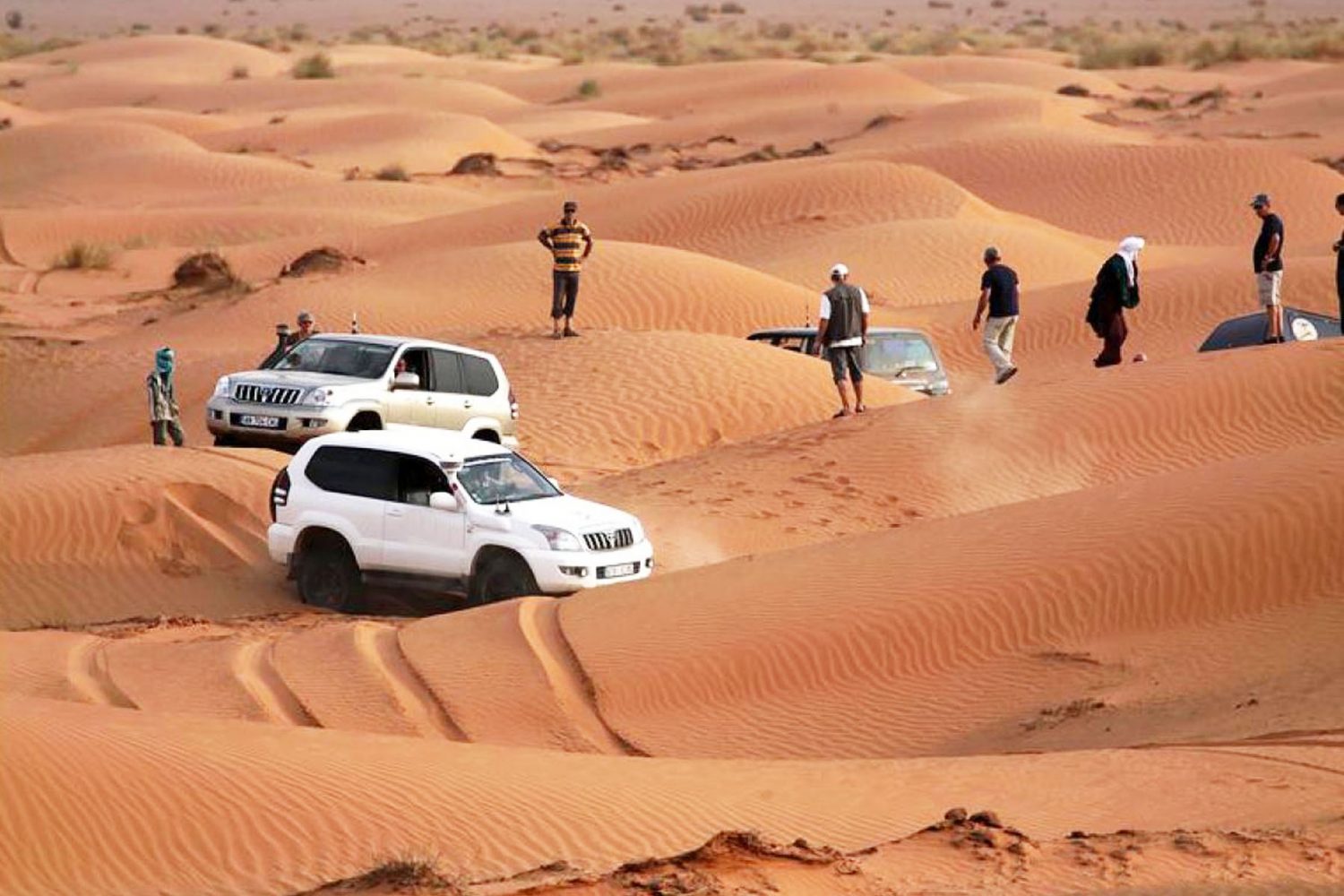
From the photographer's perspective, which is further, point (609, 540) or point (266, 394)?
point (266, 394)

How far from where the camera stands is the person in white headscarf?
23016mm

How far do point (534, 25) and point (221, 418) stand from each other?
98.1 metres

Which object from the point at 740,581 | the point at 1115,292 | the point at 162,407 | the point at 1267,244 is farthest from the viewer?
the point at 1115,292

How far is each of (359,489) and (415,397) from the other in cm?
404

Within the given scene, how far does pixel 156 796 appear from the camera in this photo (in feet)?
36.7

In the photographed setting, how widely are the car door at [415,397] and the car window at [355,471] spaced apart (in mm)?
3501

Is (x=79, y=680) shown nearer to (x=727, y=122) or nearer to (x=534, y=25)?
(x=727, y=122)

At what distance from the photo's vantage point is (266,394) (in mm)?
22375

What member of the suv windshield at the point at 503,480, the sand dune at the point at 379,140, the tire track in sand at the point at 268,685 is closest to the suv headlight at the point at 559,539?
the suv windshield at the point at 503,480

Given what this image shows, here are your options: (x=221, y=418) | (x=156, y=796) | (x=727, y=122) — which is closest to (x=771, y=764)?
(x=156, y=796)

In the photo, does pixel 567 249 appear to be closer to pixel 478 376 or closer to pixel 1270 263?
pixel 478 376

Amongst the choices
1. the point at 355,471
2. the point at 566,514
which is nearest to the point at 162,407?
the point at 355,471

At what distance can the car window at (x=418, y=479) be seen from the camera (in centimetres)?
1830

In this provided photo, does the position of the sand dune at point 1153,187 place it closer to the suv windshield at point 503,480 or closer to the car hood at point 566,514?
the suv windshield at point 503,480
